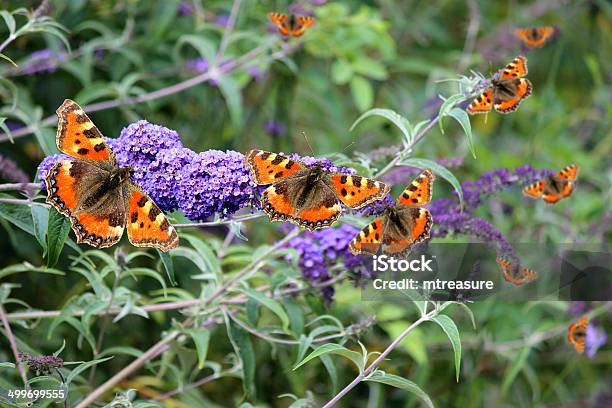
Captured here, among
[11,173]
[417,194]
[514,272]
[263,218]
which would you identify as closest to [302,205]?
[417,194]

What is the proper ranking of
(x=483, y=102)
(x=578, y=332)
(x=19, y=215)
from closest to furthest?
1. (x=19, y=215)
2. (x=483, y=102)
3. (x=578, y=332)

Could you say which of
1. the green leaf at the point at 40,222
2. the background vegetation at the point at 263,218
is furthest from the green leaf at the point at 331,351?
the green leaf at the point at 40,222

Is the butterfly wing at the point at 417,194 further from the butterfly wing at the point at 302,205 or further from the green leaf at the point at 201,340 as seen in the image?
the green leaf at the point at 201,340

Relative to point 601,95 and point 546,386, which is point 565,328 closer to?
point 546,386

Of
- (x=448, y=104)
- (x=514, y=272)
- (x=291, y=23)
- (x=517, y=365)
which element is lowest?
(x=517, y=365)

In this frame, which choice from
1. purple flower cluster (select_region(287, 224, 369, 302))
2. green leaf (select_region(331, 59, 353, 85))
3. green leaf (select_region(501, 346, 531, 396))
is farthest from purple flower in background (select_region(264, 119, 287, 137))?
green leaf (select_region(501, 346, 531, 396))

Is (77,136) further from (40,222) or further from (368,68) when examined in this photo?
(368,68)

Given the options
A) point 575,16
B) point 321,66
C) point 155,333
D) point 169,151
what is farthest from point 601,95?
point 169,151
